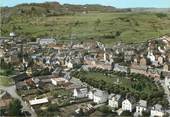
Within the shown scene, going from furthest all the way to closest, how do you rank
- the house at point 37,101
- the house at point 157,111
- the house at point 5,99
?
the house at point 37,101 < the house at point 5,99 < the house at point 157,111

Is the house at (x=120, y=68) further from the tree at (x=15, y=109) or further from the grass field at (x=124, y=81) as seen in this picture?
the tree at (x=15, y=109)

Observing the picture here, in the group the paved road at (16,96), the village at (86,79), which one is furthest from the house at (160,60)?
the paved road at (16,96)

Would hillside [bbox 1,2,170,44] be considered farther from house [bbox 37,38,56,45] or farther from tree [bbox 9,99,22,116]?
tree [bbox 9,99,22,116]

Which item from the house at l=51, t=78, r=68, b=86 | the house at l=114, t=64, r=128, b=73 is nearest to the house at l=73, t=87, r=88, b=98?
the house at l=51, t=78, r=68, b=86

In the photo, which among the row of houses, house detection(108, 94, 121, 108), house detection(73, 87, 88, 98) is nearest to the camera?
the row of houses

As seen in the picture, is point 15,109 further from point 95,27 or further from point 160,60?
point 95,27

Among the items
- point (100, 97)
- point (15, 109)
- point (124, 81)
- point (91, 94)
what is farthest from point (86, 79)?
point (15, 109)

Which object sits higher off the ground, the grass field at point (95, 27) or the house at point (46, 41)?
the grass field at point (95, 27)
